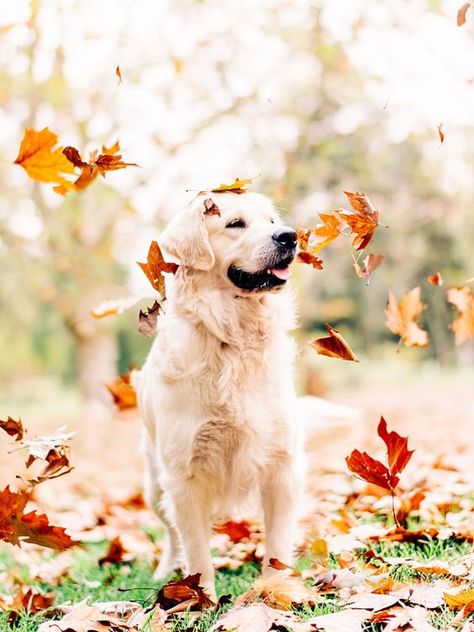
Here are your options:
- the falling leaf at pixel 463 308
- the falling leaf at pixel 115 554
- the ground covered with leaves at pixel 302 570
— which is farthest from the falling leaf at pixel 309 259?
the falling leaf at pixel 115 554

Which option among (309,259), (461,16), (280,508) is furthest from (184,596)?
(461,16)

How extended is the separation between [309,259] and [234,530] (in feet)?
5.31

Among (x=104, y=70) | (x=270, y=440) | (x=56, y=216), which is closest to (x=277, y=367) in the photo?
(x=270, y=440)

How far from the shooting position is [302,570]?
2959 millimetres

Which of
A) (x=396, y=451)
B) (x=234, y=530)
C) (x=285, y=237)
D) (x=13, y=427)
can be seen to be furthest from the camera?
(x=234, y=530)

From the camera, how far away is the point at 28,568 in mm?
3625

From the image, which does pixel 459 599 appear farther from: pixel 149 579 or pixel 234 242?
pixel 149 579

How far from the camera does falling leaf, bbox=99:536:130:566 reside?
3.65 m

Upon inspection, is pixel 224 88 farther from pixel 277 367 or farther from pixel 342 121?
pixel 277 367

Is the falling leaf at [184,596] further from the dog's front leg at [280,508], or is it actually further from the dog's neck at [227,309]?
the dog's neck at [227,309]

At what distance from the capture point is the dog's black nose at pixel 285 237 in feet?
9.10

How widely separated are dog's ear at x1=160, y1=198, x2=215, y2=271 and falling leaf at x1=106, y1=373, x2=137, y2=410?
0.82 m

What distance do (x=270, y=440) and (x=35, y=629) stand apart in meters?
1.01

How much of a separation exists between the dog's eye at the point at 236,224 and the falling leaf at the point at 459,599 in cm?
152
